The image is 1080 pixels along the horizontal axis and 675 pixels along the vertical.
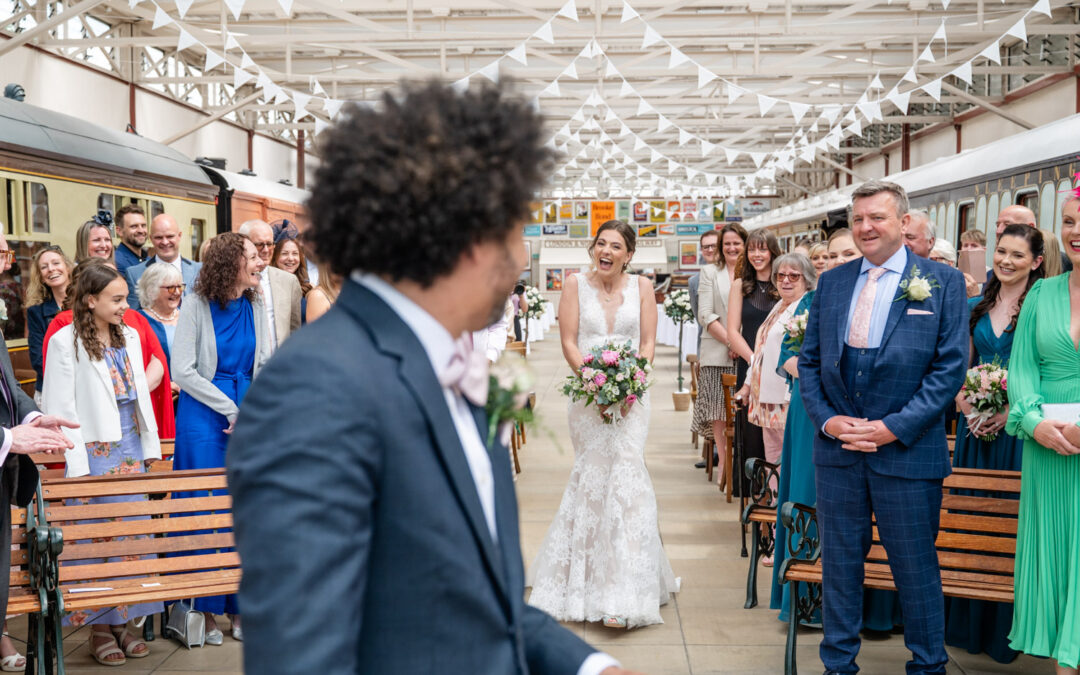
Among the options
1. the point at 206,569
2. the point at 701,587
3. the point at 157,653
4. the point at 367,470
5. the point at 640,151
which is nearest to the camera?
the point at 367,470

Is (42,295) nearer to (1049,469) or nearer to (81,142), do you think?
(81,142)

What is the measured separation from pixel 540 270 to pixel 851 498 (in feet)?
123

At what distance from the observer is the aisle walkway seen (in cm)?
424

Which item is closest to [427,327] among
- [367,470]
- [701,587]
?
[367,470]

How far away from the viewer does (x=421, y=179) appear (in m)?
1.18

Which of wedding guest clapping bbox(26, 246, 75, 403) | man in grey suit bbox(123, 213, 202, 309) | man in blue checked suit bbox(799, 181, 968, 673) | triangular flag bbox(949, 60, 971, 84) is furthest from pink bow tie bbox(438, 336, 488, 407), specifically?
triangular flag bbox(949, 60, 971, 84)

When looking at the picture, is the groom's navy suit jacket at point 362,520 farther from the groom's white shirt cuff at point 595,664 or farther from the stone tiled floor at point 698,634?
the stone tiled floor at point 698,634

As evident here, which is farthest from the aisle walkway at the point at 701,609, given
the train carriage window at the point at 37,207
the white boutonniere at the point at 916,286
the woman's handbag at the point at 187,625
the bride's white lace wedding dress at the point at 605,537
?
the train carriage window at the point at 37,207

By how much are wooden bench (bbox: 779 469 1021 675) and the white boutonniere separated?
111 centimetres

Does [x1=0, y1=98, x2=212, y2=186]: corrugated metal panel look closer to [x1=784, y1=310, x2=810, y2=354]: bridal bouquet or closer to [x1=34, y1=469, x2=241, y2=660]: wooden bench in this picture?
[x1=34, y1=469, x2=241, y2=660]: wooden bench

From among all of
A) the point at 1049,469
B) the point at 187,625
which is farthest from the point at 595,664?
the point at 187,625

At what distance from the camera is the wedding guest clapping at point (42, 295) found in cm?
575

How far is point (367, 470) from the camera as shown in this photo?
116 cm

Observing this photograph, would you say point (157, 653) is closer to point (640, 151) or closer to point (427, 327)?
point (427, 327)
